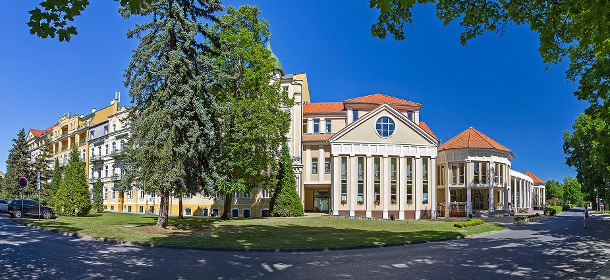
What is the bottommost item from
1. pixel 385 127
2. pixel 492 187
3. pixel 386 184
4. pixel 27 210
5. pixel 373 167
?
pixel 27 210

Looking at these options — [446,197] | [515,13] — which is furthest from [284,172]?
[515,13]

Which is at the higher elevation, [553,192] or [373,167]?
[373,167]

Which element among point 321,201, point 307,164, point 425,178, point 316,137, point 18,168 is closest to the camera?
point 425,178

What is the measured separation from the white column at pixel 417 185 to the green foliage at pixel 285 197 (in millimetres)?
12721

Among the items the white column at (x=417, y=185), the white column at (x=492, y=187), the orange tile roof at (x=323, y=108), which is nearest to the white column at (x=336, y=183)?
the orange tile roof at (x=323, y=108)

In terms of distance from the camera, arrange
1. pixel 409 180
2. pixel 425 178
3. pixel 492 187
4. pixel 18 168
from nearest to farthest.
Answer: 1. pixel 409 180
2. pixel 425 178
3. pixel 492 187
4. pixel 18 168

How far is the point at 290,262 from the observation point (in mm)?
12203

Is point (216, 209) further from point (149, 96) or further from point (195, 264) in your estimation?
point (195, 264)

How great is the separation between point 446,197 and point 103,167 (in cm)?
4335

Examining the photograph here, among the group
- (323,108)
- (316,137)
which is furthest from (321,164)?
(323,108)

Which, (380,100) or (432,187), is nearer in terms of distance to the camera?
(432,187)

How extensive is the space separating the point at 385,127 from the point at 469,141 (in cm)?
1148

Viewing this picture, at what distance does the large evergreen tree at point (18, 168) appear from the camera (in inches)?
2140

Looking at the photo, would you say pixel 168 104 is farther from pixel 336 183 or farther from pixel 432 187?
pixel 432 187
